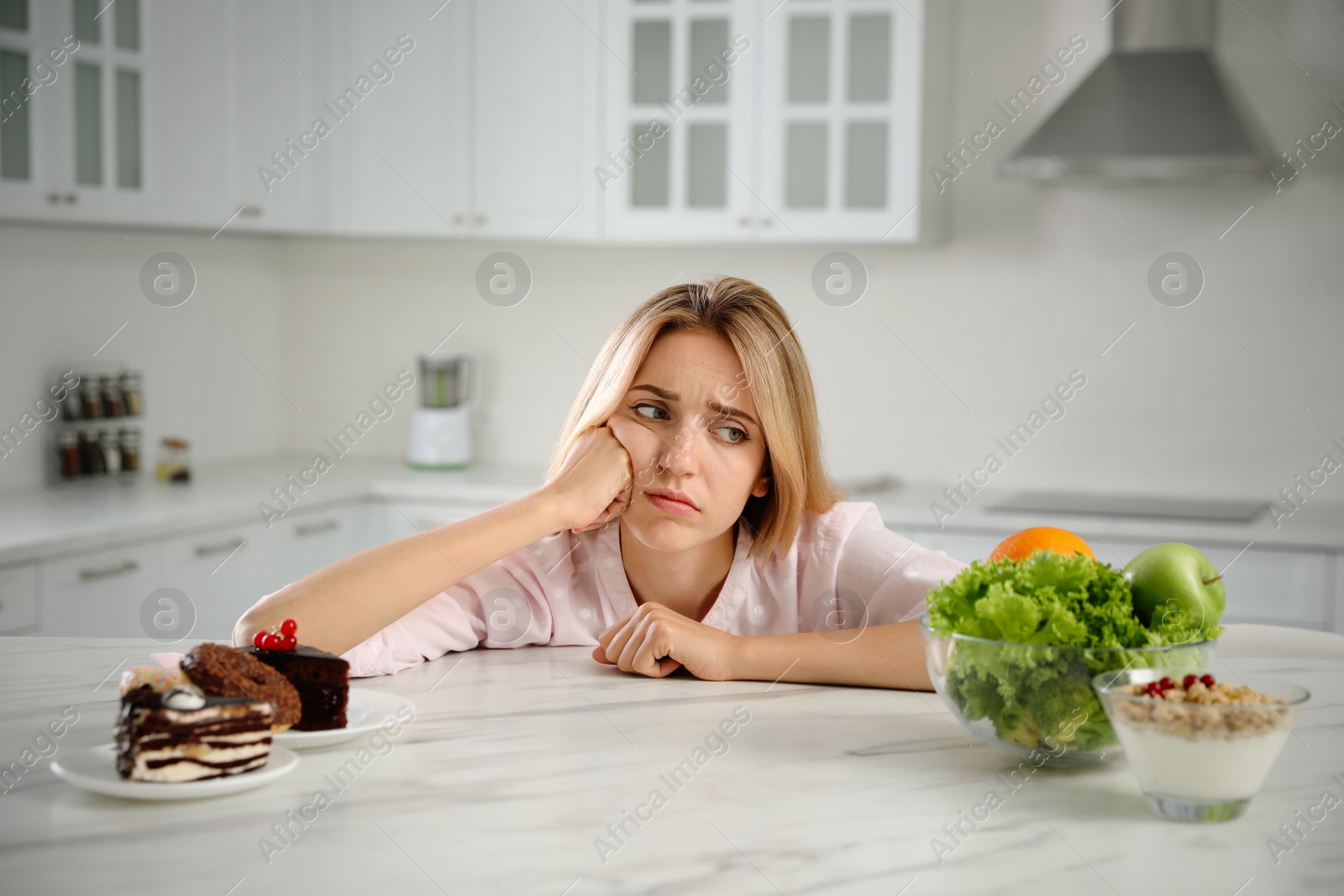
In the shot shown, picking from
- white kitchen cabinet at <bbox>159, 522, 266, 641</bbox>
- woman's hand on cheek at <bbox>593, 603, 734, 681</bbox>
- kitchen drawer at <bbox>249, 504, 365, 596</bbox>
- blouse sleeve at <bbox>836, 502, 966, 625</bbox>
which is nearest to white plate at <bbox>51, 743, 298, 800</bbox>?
woman's hand on cheek at <bbox>593, 603, 734, 681</bbox>

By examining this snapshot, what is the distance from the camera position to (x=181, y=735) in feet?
3.05

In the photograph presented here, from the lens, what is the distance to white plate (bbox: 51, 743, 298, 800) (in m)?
0.91

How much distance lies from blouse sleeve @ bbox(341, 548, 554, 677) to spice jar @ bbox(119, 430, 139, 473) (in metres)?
2.13

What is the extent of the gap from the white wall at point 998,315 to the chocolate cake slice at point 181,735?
2517mm

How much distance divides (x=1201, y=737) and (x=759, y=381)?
745 mm

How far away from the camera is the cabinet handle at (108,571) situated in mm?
2619

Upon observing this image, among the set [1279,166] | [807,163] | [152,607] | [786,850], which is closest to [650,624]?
[786,850]

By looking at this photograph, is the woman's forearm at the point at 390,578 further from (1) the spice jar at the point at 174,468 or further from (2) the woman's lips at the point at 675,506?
(1) the spice jar at the point at 174,468

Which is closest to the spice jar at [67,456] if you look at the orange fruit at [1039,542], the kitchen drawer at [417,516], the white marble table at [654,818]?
the kitchen drawer at [417,516]

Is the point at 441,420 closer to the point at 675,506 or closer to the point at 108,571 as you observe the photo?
the point at 108,571

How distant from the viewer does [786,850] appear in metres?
0.86

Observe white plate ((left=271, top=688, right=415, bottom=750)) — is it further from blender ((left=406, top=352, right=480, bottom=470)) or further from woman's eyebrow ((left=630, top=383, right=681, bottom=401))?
blender ((left=406, top=352, right=480, bottom=470))

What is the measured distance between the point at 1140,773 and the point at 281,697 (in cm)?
67

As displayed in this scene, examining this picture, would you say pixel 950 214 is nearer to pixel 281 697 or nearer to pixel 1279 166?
pixel 1279 166
